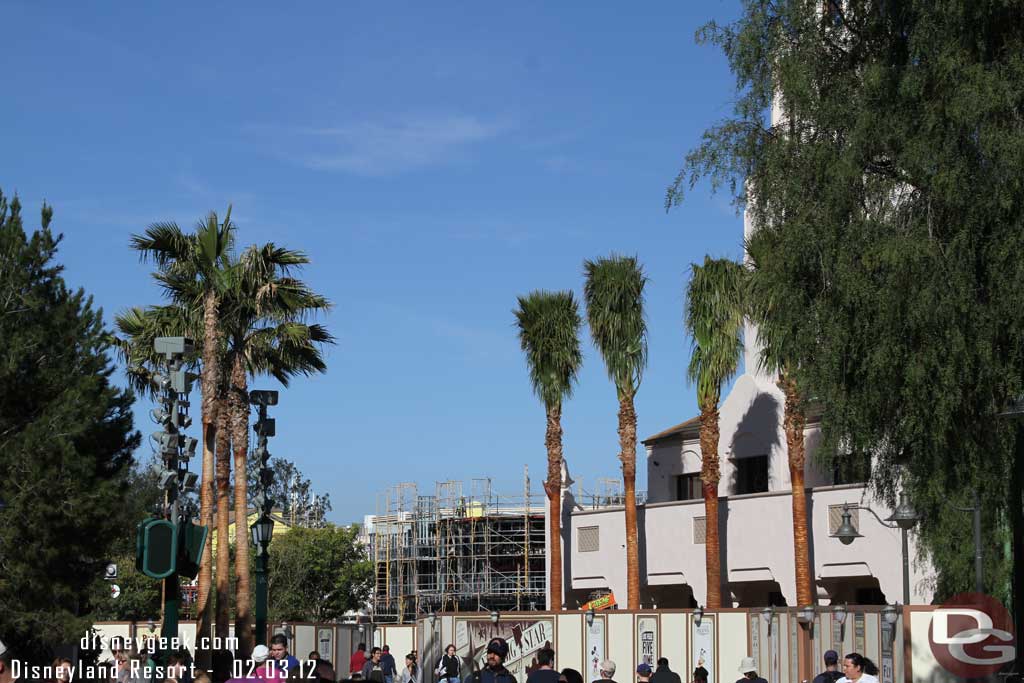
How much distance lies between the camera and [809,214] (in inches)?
805

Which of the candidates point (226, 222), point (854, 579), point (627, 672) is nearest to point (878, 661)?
point (627, 672)

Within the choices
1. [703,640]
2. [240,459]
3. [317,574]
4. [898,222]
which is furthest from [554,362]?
[317,574]

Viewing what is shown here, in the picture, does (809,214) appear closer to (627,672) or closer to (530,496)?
(627,672)

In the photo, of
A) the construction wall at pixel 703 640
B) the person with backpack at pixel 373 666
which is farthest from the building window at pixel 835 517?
the person with backpack at pixel 373 666

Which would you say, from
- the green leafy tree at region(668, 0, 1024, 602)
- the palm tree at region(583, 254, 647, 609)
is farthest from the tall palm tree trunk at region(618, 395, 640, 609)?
the green leafy tree at region(668, 0, 1024, 602)

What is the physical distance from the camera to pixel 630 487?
134 feet

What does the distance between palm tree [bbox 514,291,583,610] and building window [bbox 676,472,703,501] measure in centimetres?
467

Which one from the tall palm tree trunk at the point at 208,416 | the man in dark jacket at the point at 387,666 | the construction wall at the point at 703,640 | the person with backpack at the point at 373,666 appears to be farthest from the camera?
the tall palm tree trunk at the point at 208,416

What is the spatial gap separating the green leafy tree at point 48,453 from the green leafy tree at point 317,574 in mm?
42300

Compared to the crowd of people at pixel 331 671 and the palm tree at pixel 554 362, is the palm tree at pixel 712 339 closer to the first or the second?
the palm tree at pixel 554 362

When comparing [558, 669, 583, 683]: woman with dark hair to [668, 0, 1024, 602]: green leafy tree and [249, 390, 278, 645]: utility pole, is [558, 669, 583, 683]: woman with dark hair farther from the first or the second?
[249, 390, 278, 645]: utility pole

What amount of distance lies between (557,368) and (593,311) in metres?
2.45

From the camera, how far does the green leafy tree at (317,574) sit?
2955 inches

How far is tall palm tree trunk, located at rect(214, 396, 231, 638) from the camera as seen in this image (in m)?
34.0
